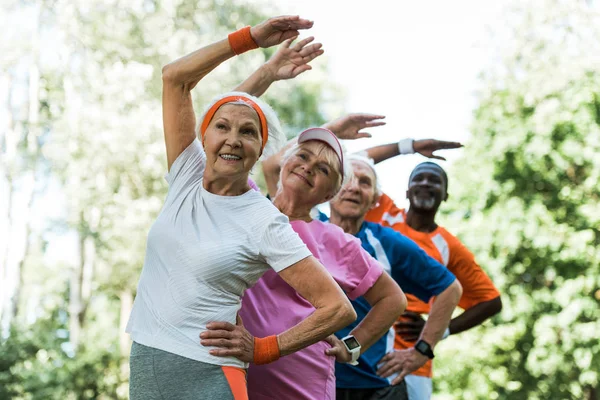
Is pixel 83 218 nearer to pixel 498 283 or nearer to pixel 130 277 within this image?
Answer: pixel 130 277

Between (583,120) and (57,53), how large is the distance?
45.2 ft

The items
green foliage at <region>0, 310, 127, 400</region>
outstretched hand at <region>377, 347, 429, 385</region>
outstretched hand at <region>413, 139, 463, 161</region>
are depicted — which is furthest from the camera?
green foliage at <region>0, 310, 127, 400</region>

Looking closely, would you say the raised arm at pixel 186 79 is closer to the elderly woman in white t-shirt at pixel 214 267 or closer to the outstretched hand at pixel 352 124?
the elderly woman in white t-shirt at pixel 214 267

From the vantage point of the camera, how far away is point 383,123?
449 cm

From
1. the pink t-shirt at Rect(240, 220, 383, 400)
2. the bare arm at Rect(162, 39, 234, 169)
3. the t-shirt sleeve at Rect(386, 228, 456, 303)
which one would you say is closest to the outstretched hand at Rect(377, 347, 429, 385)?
the t-shirt sleeve at Rect(386, 228, 456, 303)

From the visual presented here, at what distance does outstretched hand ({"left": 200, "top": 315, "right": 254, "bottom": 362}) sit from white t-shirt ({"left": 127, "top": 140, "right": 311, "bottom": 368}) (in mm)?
24

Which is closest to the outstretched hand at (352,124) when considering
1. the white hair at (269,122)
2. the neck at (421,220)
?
the white hair at (269,122)

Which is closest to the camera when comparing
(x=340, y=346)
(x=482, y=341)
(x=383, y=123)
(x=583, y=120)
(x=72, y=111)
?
(x=340, y=346)

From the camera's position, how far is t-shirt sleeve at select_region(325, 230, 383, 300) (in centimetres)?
367

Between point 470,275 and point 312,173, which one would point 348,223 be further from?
point 470,275

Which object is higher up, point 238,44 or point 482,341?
point 238,44

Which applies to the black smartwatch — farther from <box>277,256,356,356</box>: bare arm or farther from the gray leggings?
the gray leggings

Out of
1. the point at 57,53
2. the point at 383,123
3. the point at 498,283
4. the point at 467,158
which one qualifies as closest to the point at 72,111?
the point at 57,53

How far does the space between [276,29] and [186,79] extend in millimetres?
417
